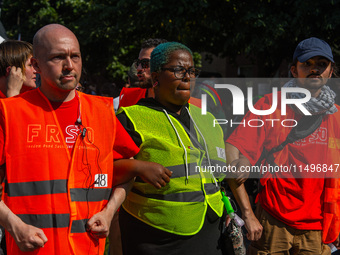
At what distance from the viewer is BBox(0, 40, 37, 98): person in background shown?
390cm

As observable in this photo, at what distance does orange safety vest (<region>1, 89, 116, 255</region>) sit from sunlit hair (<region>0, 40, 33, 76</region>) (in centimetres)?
145

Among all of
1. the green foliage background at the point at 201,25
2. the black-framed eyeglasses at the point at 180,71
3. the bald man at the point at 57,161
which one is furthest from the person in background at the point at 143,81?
the green foliage background at the point at 201,25

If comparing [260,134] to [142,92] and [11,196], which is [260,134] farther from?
[11,196]

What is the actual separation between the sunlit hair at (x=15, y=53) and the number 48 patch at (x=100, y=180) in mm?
1737

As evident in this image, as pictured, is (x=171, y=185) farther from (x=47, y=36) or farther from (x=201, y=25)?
(x=201, y=25)

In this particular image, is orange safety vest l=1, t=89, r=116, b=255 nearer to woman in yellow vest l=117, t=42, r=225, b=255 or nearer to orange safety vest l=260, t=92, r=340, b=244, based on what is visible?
woman in yellow vest l=117, t=42, r=225, b=255

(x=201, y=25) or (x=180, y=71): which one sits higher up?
(x=201, y=25)

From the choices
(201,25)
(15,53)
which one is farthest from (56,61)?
(201,25)

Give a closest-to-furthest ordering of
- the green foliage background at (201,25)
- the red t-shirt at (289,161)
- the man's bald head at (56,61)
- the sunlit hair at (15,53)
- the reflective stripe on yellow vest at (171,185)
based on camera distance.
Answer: the man's bald head at (56,61), the reflective stripe on yellow vest at (171,185), the red t-shirt at (289,161), the sunlit hair at (15,53), the green foliage background at (201,25)

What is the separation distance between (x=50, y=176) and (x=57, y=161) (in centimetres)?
8

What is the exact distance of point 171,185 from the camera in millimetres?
2873

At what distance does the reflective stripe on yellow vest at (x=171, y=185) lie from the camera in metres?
2.87

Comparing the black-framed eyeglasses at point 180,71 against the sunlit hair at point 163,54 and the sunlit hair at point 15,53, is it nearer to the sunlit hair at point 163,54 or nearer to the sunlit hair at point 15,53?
the sunlit hair at point 163,54

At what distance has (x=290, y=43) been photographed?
14.0 meters
